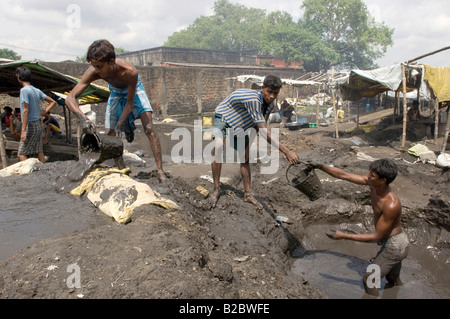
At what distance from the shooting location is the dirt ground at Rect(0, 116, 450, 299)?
1.92 meters

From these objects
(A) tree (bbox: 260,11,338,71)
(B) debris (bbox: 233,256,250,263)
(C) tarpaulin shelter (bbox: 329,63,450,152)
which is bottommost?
(B) debris (bbox: 233,256,250,263)

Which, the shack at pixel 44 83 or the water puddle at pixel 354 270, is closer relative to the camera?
the water puddle at pixel 354 270

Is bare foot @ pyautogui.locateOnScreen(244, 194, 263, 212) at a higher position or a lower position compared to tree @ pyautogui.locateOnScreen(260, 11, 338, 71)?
lower

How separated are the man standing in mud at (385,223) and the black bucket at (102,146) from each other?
99.3 inches

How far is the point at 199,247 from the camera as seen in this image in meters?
2.50

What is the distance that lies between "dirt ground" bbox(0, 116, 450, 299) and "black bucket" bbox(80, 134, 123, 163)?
1.76 ft

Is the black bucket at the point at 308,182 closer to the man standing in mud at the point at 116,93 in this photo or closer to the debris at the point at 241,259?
the debris at the point at 241,259

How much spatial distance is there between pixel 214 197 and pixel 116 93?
1746mm

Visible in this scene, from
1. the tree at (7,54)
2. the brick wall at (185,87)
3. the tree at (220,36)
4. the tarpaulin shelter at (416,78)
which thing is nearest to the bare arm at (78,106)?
the tarpaulin shelter at (416,78)

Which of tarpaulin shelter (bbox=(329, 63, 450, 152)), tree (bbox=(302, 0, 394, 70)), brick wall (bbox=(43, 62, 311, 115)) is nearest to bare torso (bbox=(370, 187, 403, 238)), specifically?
tarpaulin shelter (bbox=(329, 63, 450, 152))

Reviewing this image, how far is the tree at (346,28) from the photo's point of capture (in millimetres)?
35250

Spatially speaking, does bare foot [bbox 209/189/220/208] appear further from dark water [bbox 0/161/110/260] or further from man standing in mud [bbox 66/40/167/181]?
dark water [bbox 0/161/110/260]

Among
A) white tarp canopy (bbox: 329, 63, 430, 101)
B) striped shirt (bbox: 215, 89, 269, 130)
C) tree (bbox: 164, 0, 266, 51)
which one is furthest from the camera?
tree (bbox: 164, 0, 266, 51)

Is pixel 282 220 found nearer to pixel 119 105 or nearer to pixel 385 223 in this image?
pixel 385 223
